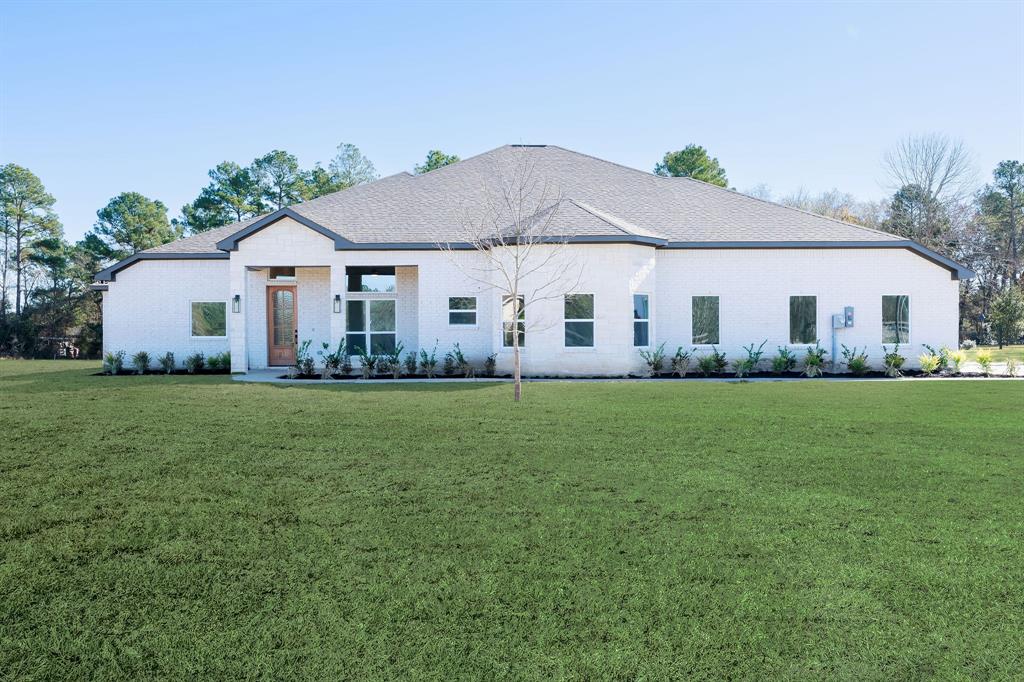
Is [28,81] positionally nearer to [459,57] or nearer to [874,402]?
[459,57]

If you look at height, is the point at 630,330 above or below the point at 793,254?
below

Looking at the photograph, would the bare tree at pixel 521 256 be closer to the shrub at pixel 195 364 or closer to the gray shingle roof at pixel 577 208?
the gray shingle roof at pixel 577 208

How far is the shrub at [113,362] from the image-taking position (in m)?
19.8

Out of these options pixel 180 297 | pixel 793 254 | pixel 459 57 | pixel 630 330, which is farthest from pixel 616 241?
pixel 180 297

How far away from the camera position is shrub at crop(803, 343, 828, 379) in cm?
1786

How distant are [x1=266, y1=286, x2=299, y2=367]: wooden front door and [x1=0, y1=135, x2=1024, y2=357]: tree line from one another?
2009 cm

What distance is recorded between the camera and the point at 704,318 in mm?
19031

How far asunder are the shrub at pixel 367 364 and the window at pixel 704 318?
29.3 feet

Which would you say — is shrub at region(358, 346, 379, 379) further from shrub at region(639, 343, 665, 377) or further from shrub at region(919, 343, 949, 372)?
shrub at region(919, 343, 949, 372)

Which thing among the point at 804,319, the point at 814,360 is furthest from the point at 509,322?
the point at 804,319

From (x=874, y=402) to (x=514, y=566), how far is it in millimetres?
Answer: 10493

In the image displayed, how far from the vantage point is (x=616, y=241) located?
17.2 meters

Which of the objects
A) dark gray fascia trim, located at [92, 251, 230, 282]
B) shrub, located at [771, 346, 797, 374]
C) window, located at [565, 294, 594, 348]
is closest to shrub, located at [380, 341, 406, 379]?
window, located at [565, 294, 594, 348]

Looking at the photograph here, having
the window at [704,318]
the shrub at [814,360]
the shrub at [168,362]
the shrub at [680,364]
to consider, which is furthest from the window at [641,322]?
the shrub at [168,362]
